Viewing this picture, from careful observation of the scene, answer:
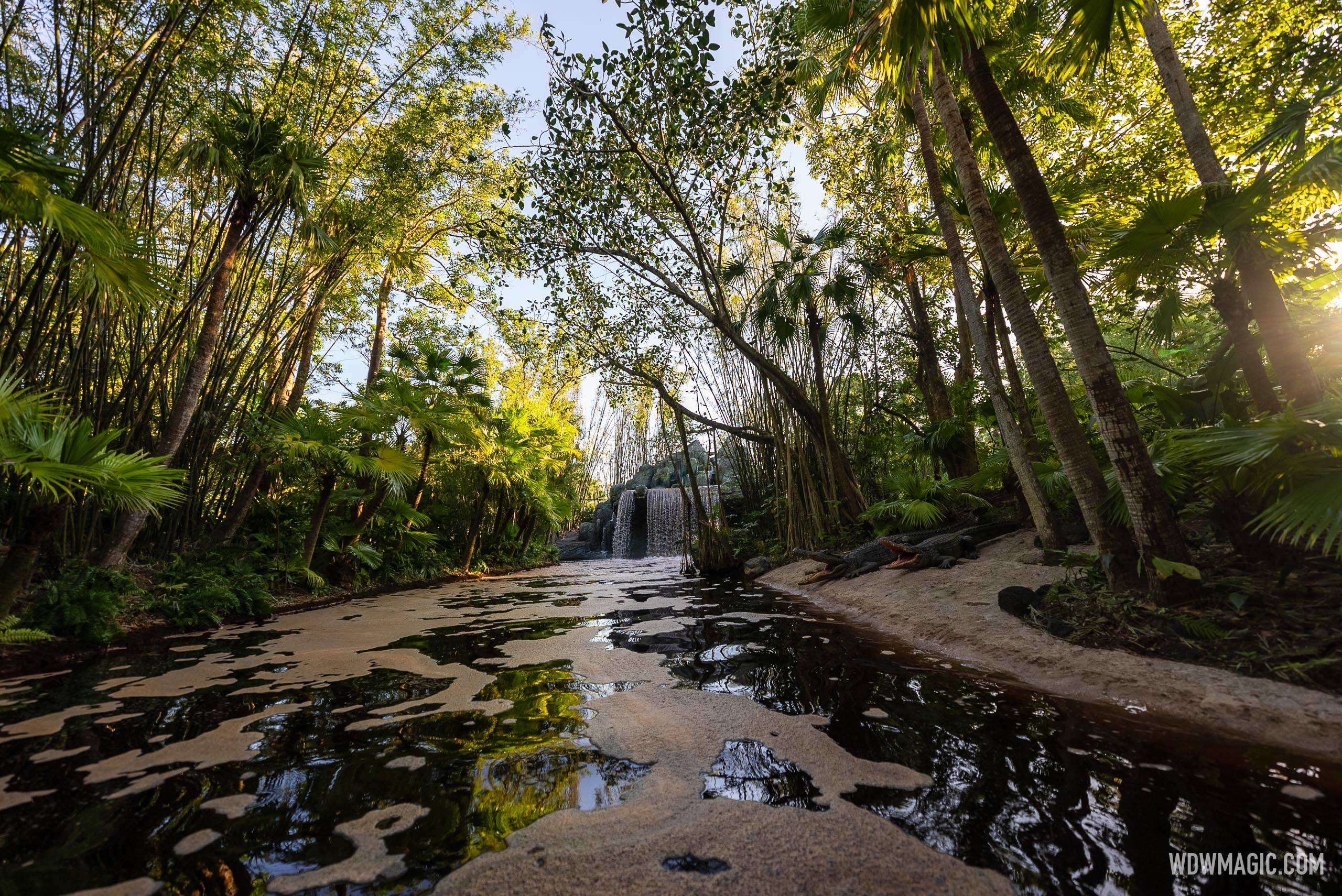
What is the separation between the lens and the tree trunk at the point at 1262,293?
2635 mm

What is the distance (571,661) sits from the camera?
2920mm

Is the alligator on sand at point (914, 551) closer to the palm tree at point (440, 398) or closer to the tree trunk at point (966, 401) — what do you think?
the tree trunk at point (966, 401)

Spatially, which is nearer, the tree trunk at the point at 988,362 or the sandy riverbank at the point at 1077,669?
the sandy riverbank at the point at 1077,669

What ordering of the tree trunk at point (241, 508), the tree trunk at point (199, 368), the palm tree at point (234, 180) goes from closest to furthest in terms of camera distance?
the tree trunk at point (199, 368) → the palm tree at point (234, 180) → the tree trunk at point (241, 508)

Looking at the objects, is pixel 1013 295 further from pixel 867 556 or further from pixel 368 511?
pixel 368 511

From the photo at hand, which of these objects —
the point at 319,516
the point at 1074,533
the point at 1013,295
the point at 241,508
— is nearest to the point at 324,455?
the point at 319,516

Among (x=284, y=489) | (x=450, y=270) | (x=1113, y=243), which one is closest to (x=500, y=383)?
(x=450, y=270)

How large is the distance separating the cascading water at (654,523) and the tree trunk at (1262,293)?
12155mm

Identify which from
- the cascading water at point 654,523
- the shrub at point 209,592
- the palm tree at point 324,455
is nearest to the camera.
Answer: the shrub at point 209,592

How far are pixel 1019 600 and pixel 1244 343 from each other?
1945 mm

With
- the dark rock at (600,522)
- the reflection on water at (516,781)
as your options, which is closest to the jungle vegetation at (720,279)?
the reflection on water at (516,781)

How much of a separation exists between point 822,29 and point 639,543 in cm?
1393

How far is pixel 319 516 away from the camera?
5.85 meters

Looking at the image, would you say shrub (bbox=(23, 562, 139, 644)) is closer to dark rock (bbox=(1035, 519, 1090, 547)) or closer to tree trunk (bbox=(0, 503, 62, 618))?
tree trunk (bbox=(0, 503, 62, 618))
